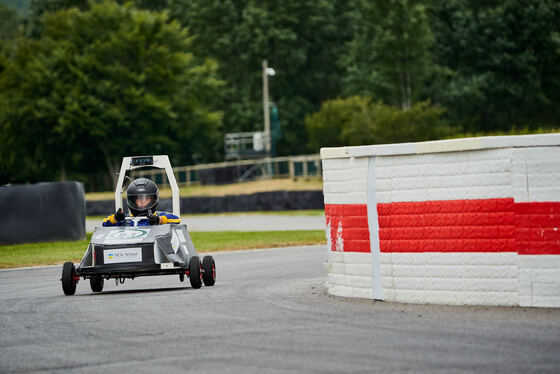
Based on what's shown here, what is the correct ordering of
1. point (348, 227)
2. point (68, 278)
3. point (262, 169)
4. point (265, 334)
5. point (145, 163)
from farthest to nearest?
point (262, 169) < point (145, 163) < point (68, 278) < point (348, 227) < point (265, 334)

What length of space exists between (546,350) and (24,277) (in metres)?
11.7

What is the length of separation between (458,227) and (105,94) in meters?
56.2

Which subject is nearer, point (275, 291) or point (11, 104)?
point (275, 291)

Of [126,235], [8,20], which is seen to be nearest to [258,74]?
[126,235]

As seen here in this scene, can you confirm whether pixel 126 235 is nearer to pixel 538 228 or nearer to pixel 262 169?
pixel 538 228

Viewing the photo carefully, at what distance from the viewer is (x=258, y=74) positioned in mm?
76812

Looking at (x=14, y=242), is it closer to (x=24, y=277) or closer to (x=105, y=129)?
(x=24, y=277)

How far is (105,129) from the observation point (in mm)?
64750

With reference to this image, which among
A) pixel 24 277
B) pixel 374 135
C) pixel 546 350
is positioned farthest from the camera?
pixel 374 135

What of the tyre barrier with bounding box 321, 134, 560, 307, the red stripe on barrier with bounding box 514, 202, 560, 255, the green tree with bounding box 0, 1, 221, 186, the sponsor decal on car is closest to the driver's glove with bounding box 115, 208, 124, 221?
the sponsor decal on car

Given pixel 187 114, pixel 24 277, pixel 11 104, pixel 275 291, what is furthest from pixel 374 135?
pixel 275 291

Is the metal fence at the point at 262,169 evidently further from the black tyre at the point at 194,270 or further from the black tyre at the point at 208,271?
the black tyre at the point at 194,270

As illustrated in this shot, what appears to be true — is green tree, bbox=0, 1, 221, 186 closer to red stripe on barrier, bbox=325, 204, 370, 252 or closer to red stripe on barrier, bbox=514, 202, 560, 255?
red stripe on barrier, bbox=325, 204, 370, 252

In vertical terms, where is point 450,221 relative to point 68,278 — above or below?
above
